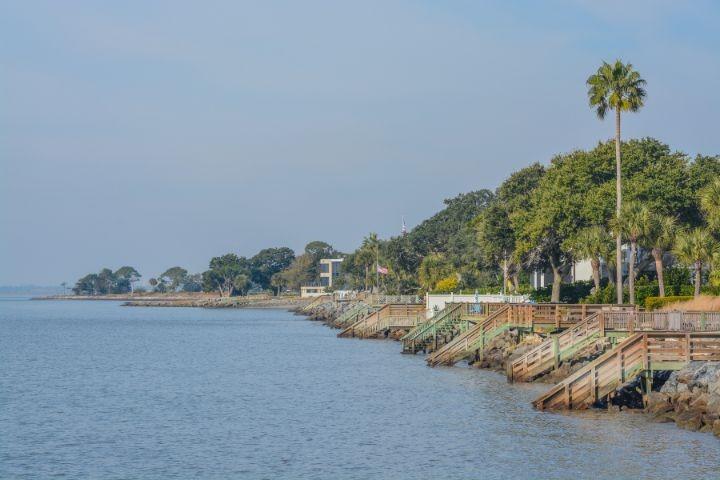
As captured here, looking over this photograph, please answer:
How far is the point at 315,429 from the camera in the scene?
113ft

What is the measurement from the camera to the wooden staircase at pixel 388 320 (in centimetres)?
8069

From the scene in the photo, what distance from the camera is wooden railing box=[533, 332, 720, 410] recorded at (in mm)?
33812

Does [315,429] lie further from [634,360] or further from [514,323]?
[514,323]

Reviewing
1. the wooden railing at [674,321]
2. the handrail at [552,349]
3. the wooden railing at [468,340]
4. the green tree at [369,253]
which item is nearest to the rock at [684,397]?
the wooden railing at [674,321]

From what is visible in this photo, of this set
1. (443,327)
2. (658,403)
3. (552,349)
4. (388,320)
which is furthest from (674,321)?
(388,320)

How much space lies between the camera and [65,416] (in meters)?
38.2

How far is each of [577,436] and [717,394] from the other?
165 inches

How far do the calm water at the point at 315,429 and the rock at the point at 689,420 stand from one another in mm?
403

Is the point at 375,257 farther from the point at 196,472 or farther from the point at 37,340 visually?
the point at 196,472

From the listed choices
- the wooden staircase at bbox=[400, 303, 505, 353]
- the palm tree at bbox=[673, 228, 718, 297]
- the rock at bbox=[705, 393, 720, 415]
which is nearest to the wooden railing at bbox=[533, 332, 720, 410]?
the rock at bbox=[705, 393, 720, 415]

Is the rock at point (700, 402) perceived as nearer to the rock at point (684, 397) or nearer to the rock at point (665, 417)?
the rock at point (684, 397)

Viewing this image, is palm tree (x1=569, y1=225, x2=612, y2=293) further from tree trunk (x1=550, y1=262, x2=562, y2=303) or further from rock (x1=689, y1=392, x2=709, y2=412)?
rock (x1=689, y1=392, x2=709, y2=412)

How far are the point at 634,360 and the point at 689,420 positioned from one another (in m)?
3.28

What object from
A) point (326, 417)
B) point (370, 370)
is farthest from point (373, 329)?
point (326, 417)
